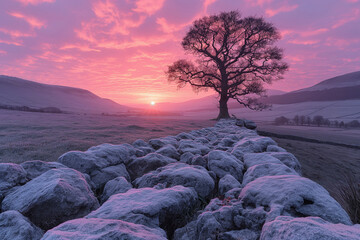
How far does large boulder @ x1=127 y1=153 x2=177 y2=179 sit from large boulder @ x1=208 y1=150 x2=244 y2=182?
3.06 ft

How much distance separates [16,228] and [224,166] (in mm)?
2799

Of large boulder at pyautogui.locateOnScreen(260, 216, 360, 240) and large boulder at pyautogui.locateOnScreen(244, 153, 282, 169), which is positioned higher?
large boulder at pyautogui.locateOnScreen(260, 216, 360, 240)

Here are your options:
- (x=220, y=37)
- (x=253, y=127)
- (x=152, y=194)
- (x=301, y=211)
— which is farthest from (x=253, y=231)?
(x=220, y=37)

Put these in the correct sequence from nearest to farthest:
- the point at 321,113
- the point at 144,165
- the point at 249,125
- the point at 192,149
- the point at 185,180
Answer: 1. the point at 185,180
2. the point at 144,165
3. the point at 192,149
4. the point at 249,125
5. the point at 321,113

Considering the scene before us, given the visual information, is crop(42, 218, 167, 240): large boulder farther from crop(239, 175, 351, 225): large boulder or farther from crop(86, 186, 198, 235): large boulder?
crop(239, 175, 351, 225): large boulder

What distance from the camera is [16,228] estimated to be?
1.60 meters

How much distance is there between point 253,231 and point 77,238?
145cm

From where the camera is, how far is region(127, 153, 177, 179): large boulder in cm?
349

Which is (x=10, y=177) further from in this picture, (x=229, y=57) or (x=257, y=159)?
(x=229, y=57)

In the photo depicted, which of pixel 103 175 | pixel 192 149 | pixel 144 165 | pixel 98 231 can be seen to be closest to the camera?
pixel 98 231

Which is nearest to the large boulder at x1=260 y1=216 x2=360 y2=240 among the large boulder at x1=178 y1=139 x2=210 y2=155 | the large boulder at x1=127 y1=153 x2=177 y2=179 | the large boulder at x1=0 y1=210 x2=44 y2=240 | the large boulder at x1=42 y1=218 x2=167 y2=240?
the large boulder at x1=42 y1=218 x2=167 y2=240

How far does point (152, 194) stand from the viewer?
2188 millimetres

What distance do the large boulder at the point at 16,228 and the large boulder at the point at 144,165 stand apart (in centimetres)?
185

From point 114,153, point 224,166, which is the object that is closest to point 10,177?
point 114,153
